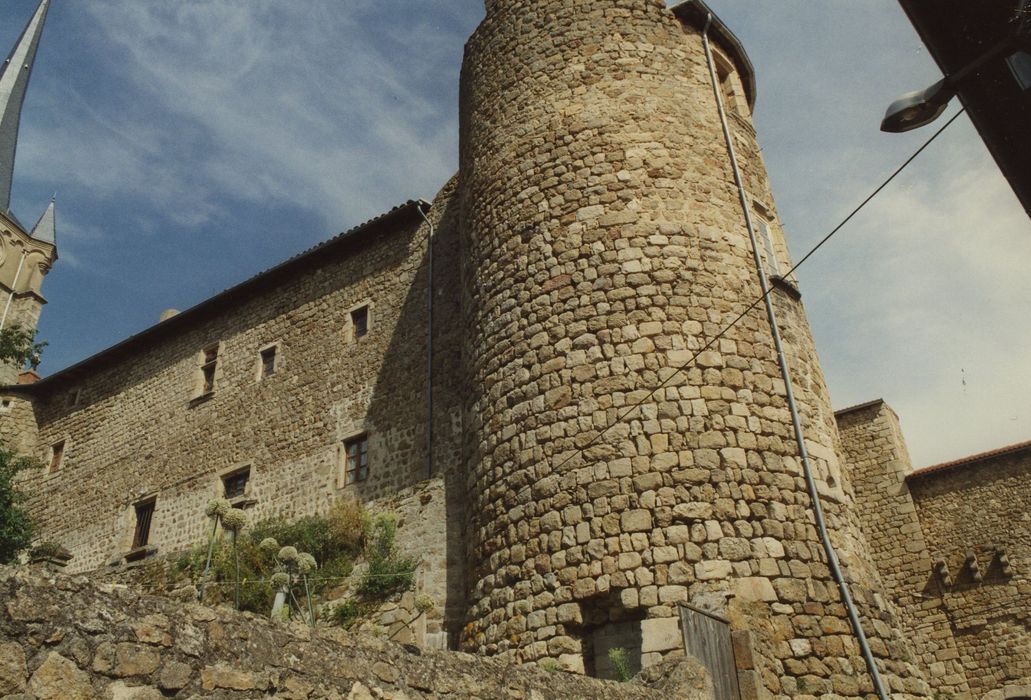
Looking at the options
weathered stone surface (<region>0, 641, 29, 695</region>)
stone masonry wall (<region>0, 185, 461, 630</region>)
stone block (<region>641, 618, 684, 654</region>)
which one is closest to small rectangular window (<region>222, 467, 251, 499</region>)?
stone masonry wall (<region>0, 185, 461, 630</region>)

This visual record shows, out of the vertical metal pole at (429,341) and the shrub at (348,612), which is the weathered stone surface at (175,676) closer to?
the shrub at (348,612)

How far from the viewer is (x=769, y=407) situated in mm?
7590

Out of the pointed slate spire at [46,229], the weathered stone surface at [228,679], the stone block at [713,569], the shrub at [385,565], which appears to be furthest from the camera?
the pointed slate spire at [46,229]

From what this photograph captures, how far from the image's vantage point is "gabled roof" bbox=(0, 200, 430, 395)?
13.9 meters

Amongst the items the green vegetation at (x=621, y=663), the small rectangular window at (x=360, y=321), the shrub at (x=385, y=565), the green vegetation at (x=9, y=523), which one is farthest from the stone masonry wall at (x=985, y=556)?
the green vegetation at (x=9, y=523)

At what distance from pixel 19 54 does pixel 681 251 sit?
153 feet

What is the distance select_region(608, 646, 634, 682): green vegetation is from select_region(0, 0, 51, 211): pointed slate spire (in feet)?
130

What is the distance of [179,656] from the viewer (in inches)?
124

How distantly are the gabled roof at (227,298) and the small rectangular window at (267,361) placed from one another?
1442 millimetres

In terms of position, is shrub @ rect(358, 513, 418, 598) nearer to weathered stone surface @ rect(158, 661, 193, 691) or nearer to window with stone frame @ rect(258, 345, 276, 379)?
window with stone frame @ rect(258, 345, 276, 379)

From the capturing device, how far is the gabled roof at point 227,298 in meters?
13.9

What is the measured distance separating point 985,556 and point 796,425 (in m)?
7.16

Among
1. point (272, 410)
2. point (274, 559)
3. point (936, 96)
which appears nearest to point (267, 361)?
point (272, 410)

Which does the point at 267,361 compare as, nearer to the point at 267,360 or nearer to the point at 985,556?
the point at 267,360
